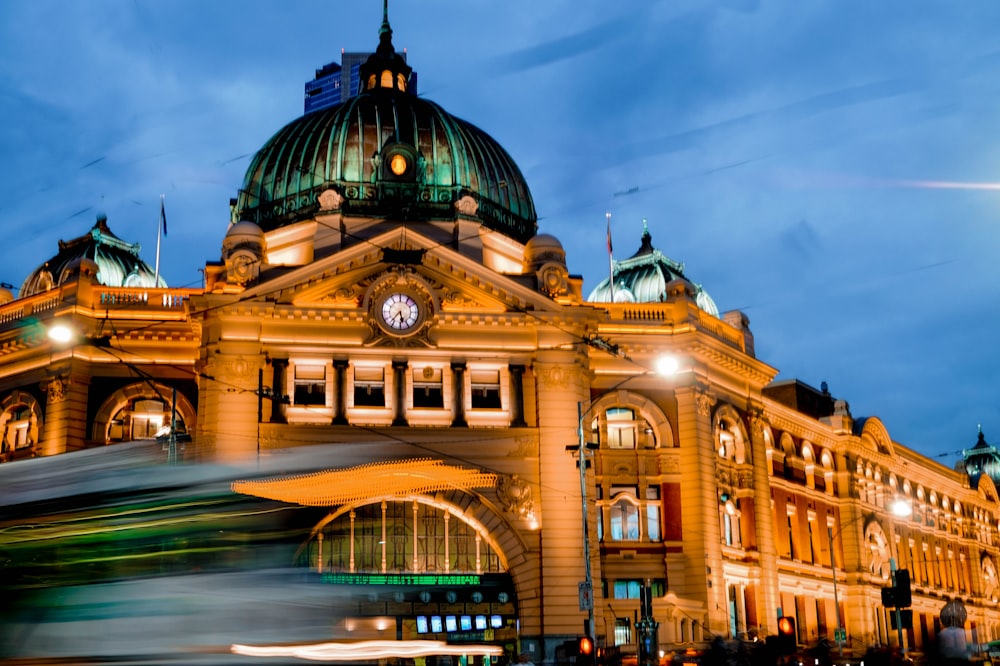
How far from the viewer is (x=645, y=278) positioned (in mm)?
80062

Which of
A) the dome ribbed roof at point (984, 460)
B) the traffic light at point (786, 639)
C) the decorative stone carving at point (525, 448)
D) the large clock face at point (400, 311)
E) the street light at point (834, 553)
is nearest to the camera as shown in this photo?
the traffic light at point (786, 639)

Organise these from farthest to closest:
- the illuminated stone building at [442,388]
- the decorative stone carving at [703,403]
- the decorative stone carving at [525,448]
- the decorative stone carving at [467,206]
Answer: the decorative stone carving at [467,206] < the decorative stone carving at [703,403] < the decorative stone carving at [525,448] < the illuminated stone building at [442,388]

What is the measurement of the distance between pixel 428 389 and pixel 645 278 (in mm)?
24997

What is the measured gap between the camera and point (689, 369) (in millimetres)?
63062

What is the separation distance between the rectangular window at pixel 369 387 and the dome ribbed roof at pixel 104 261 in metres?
19.0

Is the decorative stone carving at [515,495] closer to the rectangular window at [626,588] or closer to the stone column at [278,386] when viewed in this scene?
the rectangular window at [626,588]

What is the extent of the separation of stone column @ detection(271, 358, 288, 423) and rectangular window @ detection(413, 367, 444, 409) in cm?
562

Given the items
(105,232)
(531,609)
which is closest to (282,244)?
(105,232)

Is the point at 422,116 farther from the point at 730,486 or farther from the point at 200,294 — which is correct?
the point at 730,486

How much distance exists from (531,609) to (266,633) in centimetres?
3886

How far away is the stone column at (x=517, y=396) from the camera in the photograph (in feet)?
191

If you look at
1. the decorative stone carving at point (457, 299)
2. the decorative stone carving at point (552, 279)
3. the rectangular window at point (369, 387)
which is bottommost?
the rectangular window at point (369, 387)

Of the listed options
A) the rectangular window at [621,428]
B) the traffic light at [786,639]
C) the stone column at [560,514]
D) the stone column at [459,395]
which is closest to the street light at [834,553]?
the rectangular window at [621,428]

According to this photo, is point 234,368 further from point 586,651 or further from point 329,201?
point 586,651
